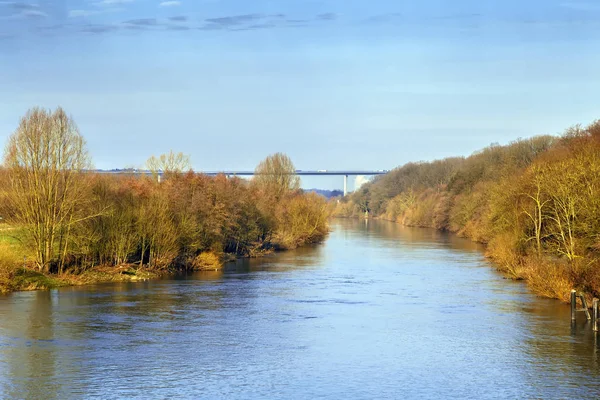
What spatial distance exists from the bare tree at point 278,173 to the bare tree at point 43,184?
54103 mm

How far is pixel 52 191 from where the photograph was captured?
47656 mm

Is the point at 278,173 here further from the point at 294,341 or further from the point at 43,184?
the point at 294,341

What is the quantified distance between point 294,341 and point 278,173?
2931 inches

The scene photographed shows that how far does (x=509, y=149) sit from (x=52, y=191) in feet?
246

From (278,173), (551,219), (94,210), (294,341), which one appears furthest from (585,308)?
(278,173)

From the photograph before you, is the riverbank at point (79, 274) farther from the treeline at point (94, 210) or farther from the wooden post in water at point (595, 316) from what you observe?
Answer: the wooden post in water at point (595, 316)

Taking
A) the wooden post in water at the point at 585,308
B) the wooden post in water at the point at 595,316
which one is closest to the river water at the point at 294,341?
the wooden post in water at the point at 595,316

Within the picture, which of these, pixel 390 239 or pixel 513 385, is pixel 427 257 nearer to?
pixel 390 239

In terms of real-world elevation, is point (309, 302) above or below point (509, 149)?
below

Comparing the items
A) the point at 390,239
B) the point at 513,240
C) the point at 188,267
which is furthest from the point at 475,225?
the point at 188,267

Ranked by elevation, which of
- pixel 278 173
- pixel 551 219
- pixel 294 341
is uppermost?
pixel 278 173

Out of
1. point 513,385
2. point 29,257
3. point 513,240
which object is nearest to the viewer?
point 513,385

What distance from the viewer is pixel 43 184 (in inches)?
1870

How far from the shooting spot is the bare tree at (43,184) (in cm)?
4694
